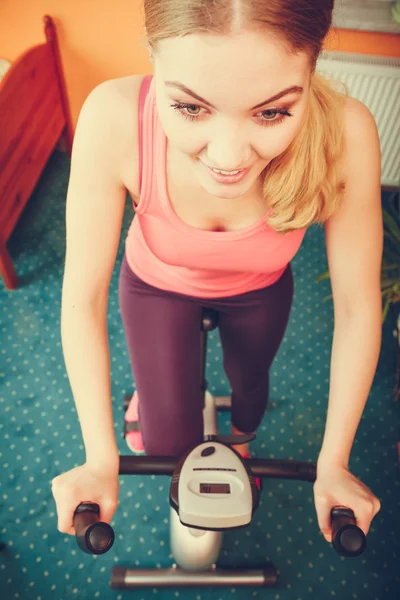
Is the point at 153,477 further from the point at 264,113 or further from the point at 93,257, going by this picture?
the point at 264,113

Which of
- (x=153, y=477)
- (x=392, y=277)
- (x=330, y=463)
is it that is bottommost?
(x=153, y=477)

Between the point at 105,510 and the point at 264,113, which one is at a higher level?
the point at 264,113

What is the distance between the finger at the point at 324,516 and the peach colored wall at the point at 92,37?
200 cm

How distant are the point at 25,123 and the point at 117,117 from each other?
1531mm

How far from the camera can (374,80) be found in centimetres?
223

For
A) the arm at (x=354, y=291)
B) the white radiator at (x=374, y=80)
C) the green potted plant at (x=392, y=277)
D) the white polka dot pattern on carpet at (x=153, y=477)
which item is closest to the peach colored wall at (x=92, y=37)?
the white radiator at (x=374, y=80)

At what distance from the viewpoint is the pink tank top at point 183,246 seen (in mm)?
861

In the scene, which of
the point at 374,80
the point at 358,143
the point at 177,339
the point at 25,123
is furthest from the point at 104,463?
the point at 374,80

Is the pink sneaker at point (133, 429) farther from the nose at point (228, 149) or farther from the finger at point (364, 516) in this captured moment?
the nose at point (228, 149)

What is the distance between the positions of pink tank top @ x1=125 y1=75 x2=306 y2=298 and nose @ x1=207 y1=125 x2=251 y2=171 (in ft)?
0.80

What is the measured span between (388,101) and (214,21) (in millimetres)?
2081

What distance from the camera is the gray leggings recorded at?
112 centimetres

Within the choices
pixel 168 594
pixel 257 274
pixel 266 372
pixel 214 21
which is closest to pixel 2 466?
pixel 168 594

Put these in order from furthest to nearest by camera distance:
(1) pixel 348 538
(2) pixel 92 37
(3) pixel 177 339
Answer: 1. (2) pixel 92 37
2. (3) pixel 177 339
3. (1) pixel 348 538
